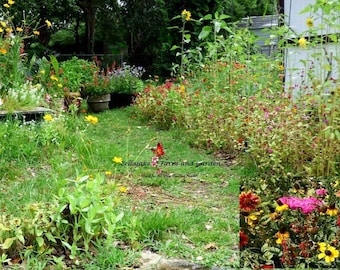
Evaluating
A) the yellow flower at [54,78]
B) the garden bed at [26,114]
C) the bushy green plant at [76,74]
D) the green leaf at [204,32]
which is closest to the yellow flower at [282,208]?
the green leaf at [204,32]

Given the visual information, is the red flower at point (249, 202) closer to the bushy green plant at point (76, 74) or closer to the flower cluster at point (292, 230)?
the flower cluster at point (292, 230)

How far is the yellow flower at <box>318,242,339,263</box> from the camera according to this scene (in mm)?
1583

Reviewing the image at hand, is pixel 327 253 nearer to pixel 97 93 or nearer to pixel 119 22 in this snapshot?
pixel 97 93

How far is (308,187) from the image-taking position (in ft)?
6.70

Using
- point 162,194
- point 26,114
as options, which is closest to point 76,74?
point 26,114

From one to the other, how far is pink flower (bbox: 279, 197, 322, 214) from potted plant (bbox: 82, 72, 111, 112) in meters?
4.22

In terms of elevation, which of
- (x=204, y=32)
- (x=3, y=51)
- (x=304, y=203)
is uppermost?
(x=204, y=32)

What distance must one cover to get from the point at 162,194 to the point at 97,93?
3.49 meters

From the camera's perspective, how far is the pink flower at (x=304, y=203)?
5.58ft

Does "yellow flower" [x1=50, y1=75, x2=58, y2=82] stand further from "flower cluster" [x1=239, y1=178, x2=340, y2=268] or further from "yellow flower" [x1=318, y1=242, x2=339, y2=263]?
"yellow flower" [x1=318, y1=242, x2=339, y2=263]

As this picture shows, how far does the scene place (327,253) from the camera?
159 centimetres

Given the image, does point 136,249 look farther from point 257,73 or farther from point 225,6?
point 225,6

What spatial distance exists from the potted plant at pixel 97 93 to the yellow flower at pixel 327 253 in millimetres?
4411

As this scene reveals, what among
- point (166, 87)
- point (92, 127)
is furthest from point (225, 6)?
point (92, 127)
